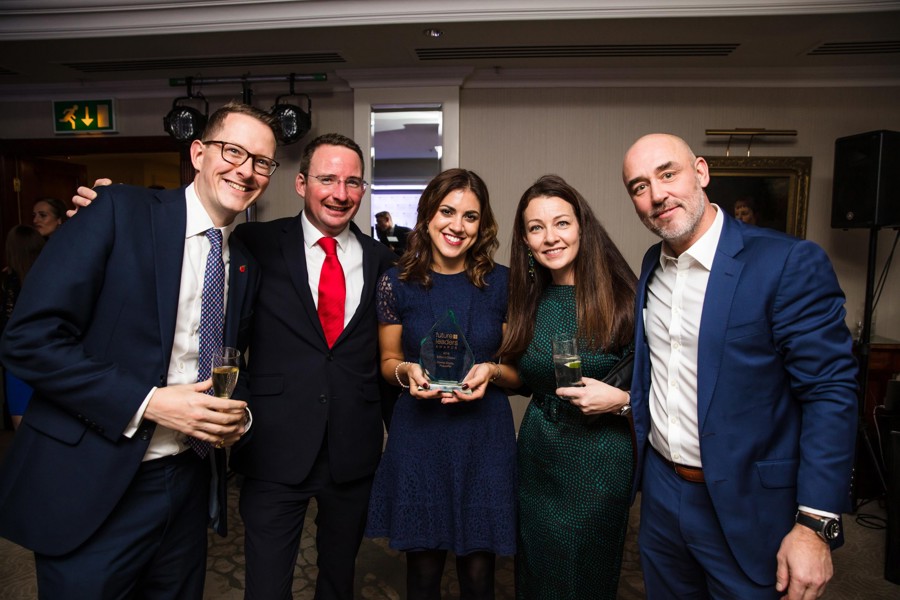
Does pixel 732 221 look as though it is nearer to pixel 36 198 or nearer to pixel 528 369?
pixel 528 369

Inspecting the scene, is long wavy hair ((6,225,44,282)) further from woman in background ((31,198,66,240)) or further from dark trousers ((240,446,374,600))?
dark trousers ((240,446,374,600))

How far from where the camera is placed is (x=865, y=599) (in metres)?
2.72

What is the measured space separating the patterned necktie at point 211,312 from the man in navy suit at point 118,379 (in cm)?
1

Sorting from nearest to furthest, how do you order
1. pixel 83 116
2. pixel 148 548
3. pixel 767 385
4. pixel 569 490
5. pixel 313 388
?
pixel 767 385, pixel 148 548, pixel 569 490, pixel 313 388, pixel 83 116

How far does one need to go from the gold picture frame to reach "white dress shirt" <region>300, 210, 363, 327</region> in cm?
361

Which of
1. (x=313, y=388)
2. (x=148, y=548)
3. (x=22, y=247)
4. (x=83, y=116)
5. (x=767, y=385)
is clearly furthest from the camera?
(x=83, y=116)

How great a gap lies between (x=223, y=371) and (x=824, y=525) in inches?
58.7

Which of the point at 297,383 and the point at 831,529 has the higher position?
the point at 297,383

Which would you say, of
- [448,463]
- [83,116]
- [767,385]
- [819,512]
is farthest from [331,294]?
[83,116]

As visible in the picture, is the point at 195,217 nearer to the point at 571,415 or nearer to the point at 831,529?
the point at 571,415

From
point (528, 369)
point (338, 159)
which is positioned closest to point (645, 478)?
point (528, 369)

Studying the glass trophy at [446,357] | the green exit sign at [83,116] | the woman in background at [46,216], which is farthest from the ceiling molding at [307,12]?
the glass trophy at [446,357]

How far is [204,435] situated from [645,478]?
4.19 ft

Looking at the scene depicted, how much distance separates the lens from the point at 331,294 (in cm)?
194
